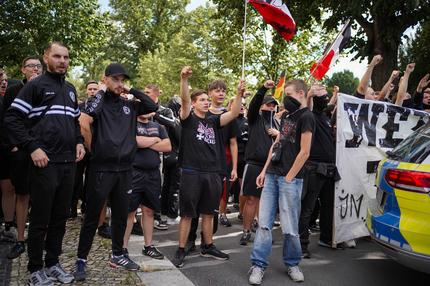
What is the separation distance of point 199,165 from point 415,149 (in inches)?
89.1

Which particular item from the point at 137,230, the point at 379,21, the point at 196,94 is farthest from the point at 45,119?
the point at 379,21

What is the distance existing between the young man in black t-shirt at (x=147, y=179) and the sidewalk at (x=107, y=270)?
0.89ft

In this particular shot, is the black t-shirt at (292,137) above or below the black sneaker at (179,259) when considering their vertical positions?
above

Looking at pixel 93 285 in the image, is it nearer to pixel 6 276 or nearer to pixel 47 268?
pixel 47 268

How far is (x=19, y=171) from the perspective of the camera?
5.24m

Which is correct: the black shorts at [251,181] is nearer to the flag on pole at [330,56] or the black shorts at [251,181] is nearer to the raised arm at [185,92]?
the raised arm at [185,92]

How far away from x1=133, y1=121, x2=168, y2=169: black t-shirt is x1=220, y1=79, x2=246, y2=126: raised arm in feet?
2.72

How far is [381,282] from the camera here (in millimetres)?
4605

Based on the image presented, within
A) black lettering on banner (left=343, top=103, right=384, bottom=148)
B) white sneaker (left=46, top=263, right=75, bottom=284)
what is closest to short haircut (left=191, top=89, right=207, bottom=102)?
black lettering on banner (left=343, top=103, right=384, bottom=148)

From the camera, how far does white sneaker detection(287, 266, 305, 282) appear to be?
14.9 feet

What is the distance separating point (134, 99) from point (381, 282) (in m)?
3.26

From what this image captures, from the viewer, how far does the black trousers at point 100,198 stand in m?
4.30

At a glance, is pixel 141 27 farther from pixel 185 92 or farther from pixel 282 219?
pixel 282 219

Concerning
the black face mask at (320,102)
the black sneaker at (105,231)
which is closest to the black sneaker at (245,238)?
the black sneaker at (105,231)
